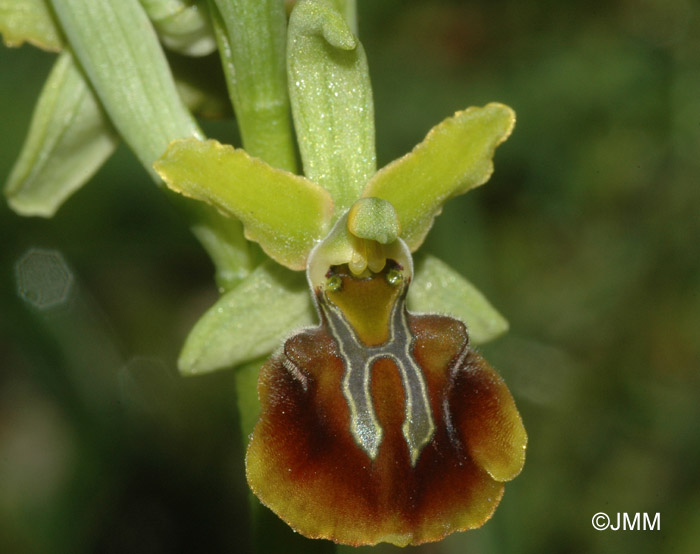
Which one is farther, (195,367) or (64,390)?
(64,390)

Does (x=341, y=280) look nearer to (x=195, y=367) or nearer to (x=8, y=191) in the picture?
(x=195, y=367)

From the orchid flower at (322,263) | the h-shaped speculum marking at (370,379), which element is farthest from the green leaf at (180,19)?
the h-shaped speculum marking at (370,379)

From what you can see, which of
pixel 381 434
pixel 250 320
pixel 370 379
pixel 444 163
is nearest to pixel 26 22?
pixel 250 320

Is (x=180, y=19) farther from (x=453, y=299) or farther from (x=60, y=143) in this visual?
(x=453, y=299)

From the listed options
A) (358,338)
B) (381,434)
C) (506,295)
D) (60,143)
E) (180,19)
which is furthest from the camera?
(506,295)

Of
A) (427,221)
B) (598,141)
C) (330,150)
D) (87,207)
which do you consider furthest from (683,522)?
(87,207)

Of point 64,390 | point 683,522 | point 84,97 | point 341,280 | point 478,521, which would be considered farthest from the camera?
point 683,522

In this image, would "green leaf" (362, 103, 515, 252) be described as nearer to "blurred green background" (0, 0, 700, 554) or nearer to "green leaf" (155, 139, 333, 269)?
"green leaf" (155, 139, 333, 269)
